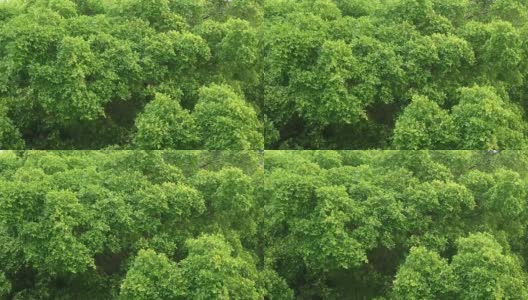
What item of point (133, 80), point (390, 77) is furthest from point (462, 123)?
point (133, 80)

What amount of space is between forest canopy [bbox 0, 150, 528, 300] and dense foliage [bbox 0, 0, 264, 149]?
0.23m

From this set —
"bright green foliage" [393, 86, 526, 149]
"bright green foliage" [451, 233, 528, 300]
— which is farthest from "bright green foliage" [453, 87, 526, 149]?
"bright green foliage" [451, 233, 528, 300]

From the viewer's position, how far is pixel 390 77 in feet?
25.3

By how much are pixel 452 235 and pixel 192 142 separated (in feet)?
8.51

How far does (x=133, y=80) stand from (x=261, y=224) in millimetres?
1773

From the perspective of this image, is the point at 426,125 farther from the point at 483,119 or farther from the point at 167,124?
the point at 167,124

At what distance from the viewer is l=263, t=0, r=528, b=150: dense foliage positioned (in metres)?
7.58

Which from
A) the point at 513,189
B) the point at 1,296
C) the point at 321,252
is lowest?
the point at 1,296

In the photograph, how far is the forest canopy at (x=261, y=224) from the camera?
7879mm

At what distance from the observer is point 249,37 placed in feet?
25.1

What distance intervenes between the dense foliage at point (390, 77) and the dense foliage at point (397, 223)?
248 mm

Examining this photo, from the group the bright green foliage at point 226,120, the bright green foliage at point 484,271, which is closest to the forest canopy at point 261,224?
the bright green foliage at point 484,271

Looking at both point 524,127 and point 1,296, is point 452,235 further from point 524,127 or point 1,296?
point 1,296

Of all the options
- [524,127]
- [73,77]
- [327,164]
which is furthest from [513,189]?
[73,77]
